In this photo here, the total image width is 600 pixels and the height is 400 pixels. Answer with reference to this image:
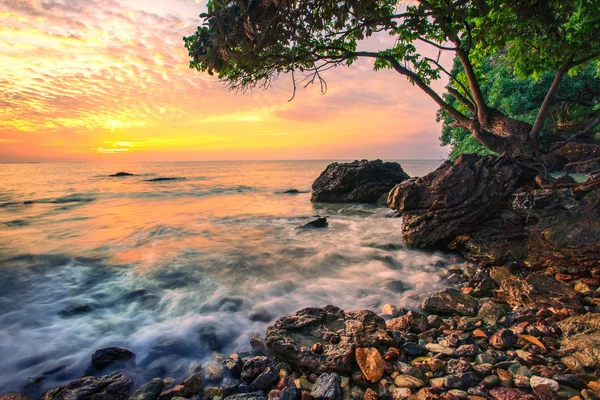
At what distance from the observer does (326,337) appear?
3.78m

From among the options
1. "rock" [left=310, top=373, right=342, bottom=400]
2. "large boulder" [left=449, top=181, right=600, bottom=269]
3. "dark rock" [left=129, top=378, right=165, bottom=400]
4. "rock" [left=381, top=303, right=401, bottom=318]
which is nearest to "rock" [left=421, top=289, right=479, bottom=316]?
"rock" [left=381, top=303, right=401, bottom=318]

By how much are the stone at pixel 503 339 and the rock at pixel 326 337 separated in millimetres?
1145

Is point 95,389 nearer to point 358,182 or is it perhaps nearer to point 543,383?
point 543,383

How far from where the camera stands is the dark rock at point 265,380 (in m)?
3.17

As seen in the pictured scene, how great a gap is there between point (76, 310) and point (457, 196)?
8454 millimetres

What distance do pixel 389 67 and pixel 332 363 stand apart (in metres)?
8.75

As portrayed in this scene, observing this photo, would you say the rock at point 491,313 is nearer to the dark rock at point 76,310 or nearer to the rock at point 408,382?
the rock at point 408,382

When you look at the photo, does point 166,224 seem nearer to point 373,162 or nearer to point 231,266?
point 231,266

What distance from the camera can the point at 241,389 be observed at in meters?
3.14

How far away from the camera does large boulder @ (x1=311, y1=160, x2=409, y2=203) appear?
16.8 meters

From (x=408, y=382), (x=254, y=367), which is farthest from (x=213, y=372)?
(x=408, y=382)

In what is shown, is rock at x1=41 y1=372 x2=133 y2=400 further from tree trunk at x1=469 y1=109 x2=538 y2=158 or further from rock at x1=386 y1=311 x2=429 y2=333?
tree trunk at x1=469 y1=109 x2=538 y2=158

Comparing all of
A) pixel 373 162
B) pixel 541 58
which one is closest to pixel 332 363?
pixel 541 58

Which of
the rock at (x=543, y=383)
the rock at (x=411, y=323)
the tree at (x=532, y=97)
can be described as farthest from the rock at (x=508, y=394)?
the tree at (x=532, y=97)
